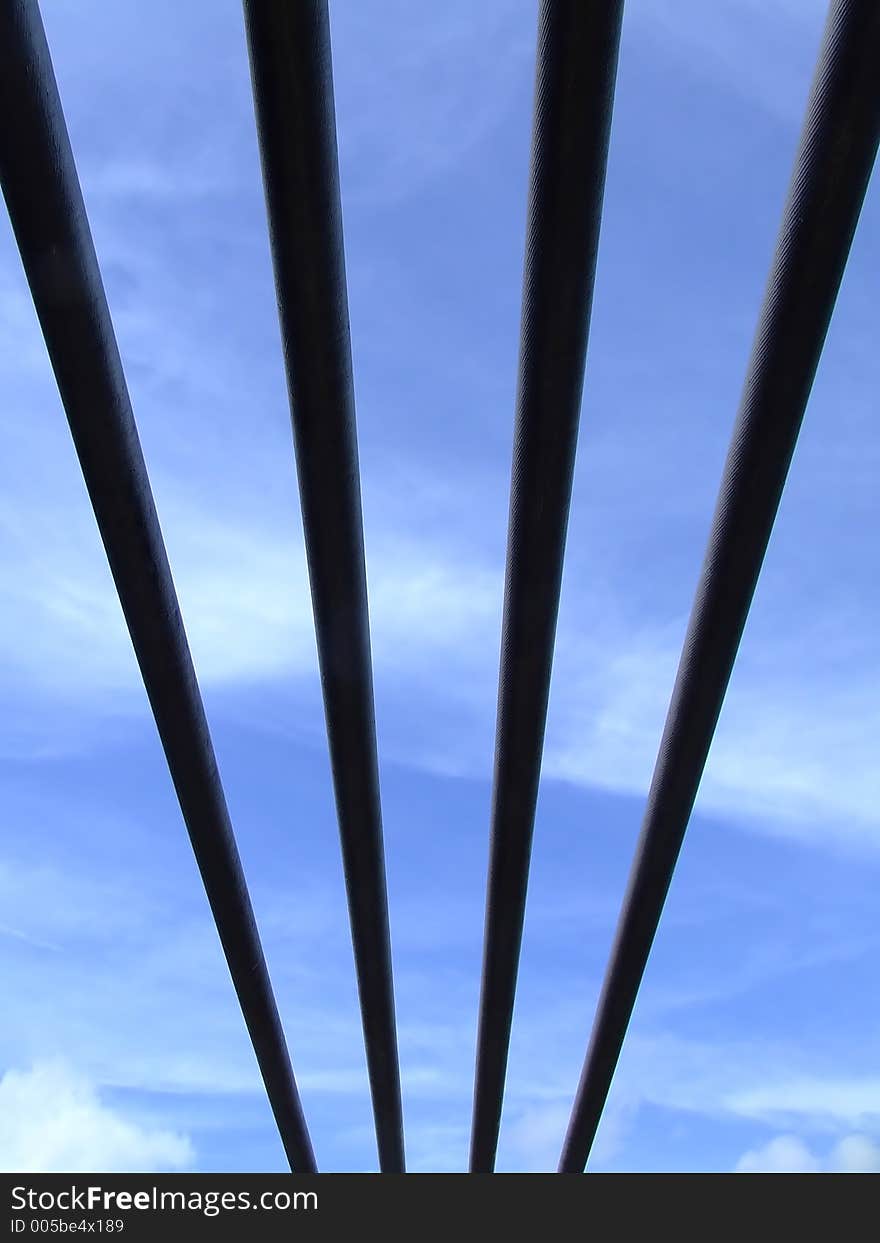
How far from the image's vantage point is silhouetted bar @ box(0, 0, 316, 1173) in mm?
6309

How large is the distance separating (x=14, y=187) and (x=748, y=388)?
494 centimetres

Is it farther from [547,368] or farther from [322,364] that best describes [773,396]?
[322,364]

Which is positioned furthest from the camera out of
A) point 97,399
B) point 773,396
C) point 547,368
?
point 773,396

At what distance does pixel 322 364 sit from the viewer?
7.71 m

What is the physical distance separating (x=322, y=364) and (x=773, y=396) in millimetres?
3139

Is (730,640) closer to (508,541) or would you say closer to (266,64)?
(508,541)

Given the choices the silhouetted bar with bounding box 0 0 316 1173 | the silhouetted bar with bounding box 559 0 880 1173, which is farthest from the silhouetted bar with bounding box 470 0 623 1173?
the silhouetted bar with bounding box 0 0 316 1173

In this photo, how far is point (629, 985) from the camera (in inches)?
588

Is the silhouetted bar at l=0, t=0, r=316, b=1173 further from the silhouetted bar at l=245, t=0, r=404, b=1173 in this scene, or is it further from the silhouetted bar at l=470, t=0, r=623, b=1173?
the silhouetted bar at l=470, t=0, r=623, b=1173

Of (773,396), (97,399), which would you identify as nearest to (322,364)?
(97,399)

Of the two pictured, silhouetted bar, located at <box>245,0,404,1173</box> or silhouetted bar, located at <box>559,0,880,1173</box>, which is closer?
silhouetted bar, located at <box>245,0,404,1173</box>

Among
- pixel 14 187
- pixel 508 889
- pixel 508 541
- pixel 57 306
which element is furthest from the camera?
pixel 508 889

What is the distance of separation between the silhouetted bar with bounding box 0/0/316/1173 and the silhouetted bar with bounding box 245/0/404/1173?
116 centimetres
